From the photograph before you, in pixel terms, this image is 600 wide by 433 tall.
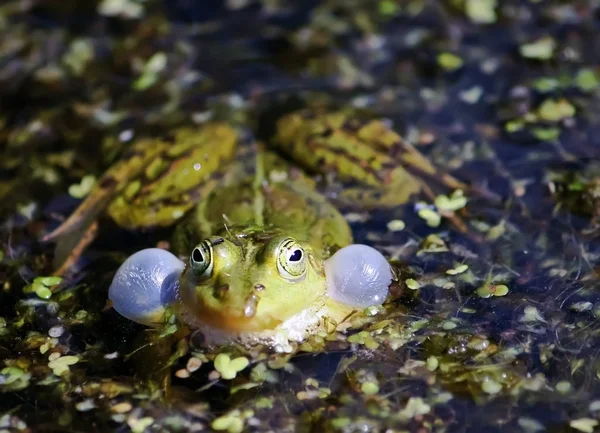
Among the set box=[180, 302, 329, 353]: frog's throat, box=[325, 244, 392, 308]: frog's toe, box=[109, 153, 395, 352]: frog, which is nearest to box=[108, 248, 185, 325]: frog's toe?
box=[109, 153, 395, 352]: frog

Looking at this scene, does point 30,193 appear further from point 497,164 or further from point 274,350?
point 497,164

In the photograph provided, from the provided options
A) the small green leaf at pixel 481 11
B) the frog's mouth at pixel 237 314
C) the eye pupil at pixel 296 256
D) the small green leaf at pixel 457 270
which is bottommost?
Answer: the small green leaf at pixel 457 270

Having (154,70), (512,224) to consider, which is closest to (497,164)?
(512,224)

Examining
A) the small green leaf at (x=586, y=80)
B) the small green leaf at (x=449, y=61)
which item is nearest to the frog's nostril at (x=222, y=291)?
the small green leaf at (x=449, y=61)

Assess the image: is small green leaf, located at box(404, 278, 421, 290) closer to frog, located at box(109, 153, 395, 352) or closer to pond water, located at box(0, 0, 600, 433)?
pond water, located at box(0, 0, 600, 433)

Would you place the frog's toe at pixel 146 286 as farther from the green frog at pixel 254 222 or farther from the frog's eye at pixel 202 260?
the frog's eye at pixel 202 260

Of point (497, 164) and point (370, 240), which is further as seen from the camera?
point (497, 164)
